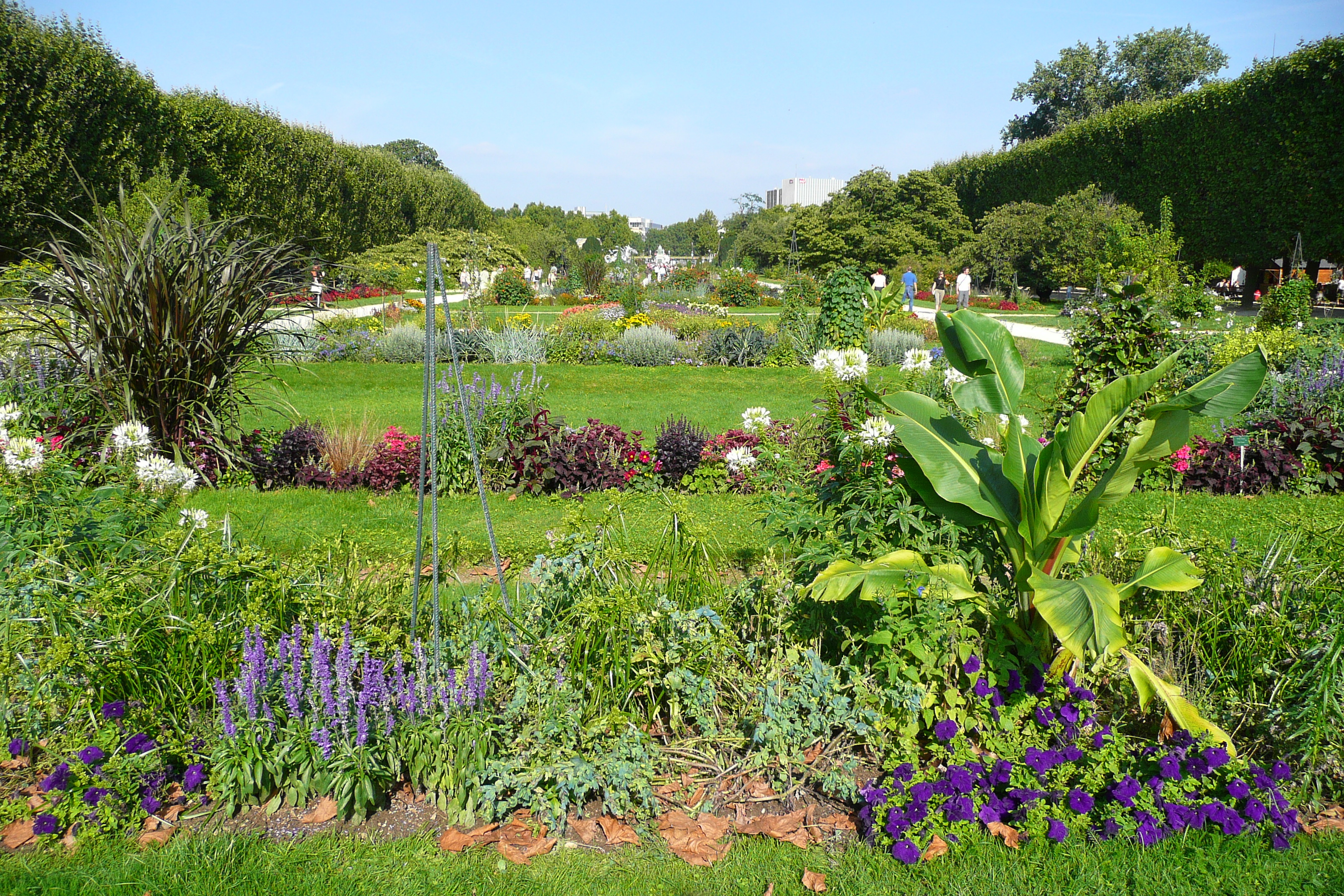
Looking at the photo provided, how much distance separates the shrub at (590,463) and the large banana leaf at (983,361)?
3.49m

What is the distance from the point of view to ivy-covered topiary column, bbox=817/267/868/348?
41.4ft

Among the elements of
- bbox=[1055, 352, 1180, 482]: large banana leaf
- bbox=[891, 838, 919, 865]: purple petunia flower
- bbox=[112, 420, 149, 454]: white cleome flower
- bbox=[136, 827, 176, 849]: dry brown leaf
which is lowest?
bbox=[891, 838, 919, 865]: purple petunia flower

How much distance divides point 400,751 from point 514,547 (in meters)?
2.38

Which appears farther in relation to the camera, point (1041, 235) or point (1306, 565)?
point (1041, 235)

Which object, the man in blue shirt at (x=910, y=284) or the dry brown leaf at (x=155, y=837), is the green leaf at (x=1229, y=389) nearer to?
the dry brown leaf at (x=155, y=837)

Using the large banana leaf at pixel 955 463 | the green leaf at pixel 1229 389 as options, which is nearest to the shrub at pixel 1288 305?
the green leaf at pixel 1229 389

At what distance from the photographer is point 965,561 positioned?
331 centimetres

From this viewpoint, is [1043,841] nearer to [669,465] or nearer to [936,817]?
[936,817]

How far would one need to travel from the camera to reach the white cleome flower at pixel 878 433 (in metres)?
3.41

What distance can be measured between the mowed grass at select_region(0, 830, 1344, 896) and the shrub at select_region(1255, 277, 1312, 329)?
1236 cm

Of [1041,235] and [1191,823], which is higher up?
[1041,235]

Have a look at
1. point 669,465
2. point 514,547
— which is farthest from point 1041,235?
point 514,547

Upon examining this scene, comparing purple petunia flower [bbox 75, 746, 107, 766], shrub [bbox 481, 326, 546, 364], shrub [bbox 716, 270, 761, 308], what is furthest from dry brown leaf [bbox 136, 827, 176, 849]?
shrub [bbox 716, 270, 761, 308]

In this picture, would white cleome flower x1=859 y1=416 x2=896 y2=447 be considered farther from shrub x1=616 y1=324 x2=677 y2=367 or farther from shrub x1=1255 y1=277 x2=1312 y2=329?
shrub x1=1255 y1=277 x2=1312 y2=329
